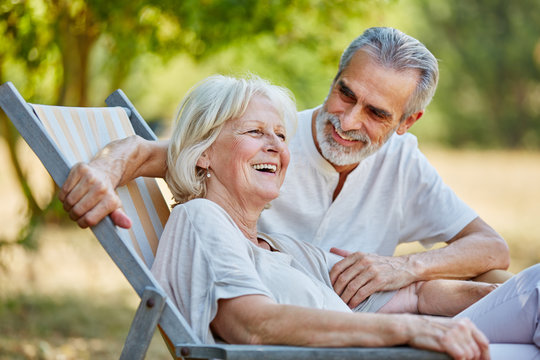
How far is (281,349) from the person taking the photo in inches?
80.4

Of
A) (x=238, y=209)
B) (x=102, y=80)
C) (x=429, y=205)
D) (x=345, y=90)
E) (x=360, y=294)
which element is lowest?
(x=102, y=80)

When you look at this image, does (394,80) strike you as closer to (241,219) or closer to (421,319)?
(241,219)

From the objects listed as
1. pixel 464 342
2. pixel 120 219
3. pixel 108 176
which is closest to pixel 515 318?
pixel 464 342

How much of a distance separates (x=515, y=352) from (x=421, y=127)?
23904mm

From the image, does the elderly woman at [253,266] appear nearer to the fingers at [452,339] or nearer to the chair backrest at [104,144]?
the fingers at [452,339]

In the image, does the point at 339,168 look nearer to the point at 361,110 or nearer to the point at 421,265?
the point at 361,110

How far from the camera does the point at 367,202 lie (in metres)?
3.70

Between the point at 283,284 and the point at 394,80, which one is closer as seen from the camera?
the point at 283,284

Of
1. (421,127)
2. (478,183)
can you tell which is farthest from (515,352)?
(421,127)

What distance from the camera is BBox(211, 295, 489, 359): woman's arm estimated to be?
207cm

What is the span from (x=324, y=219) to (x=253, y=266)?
1.34 metres

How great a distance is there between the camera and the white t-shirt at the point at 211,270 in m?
2.24

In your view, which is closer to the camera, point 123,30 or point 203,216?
point 203,216

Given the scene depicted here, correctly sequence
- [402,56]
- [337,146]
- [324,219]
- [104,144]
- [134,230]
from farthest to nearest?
[324,219]
[337,146]
[402,56]
[104,144]
[134,230]
